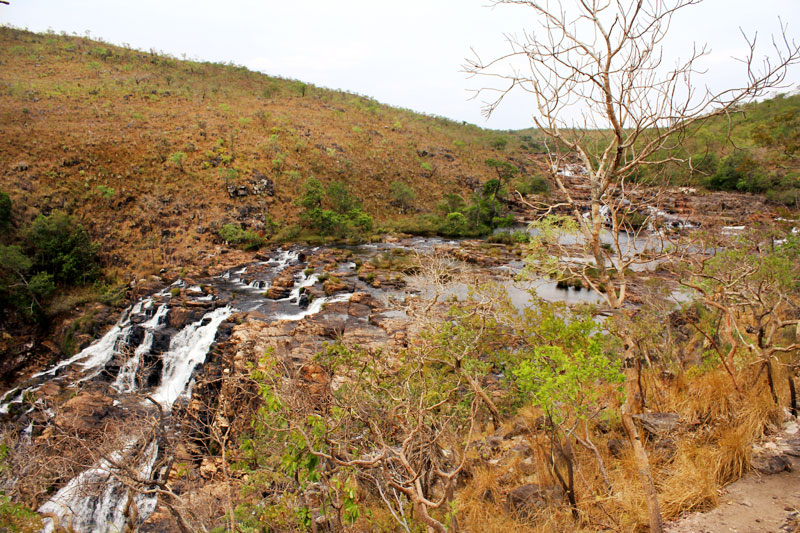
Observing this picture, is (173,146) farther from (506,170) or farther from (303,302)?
(506,170)

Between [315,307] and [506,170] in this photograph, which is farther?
[506,170]

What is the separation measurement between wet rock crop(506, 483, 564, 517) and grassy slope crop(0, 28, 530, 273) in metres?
19.9

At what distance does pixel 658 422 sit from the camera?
4.24 meters

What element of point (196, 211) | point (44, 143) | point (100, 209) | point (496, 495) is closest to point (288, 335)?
point (496, 495)

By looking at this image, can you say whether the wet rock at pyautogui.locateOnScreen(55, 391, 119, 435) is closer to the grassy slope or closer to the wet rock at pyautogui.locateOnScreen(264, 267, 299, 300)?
the wet rock at pyautogui.locateOnScreen(264, 267, 299, 300)

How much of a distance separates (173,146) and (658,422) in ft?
102

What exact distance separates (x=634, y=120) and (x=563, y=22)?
808 mm

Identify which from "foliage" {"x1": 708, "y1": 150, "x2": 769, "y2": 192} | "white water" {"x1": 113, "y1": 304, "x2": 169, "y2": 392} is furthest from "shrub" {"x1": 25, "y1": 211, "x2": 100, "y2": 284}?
"foliage" {"x1": 708, "y1": 150, "x2": 769, "y2": 192}

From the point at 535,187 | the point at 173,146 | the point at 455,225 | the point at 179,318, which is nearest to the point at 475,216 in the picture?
the point at 455,225

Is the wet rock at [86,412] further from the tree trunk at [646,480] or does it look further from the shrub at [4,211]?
the shrub at [4,211]

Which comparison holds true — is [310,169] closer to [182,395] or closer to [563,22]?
[182,395]

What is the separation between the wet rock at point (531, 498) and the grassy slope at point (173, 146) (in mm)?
19860

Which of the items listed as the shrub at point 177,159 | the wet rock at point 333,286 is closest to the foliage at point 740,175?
the wet rock at point 333,286

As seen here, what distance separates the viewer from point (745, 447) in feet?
11.5
